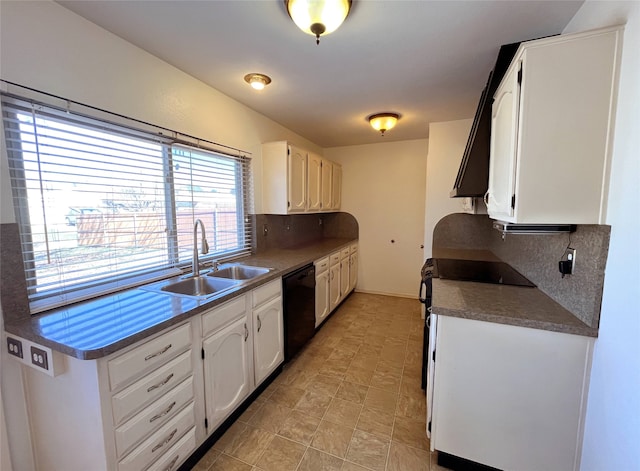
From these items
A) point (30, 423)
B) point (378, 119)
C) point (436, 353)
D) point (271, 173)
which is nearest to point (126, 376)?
point (30, 423)

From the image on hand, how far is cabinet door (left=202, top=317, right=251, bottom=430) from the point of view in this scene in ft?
5.21

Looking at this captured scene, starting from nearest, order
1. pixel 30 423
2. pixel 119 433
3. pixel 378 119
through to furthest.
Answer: pixel 119 433 < pixel 30 423 < pixel 378 119

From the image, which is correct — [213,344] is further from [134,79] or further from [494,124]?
[494,124]

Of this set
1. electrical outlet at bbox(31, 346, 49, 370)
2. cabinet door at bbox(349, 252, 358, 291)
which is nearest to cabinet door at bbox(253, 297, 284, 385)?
electrical outlet at bbox(31, 346, 49, 370)

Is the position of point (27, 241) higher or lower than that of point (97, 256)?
higher

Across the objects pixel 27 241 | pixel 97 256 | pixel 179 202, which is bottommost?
pixel 97 256

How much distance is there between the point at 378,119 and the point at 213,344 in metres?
2.55

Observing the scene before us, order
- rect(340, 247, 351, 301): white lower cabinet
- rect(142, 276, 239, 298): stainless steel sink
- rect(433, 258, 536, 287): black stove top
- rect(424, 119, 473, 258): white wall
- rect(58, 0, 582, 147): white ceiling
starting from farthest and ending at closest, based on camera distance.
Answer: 1. rect(340, 247, 351, 301): white lower cabinet
2. rect(424, 119, 473, 258): white wall
3. rect(433, 258, 536, 287): black stove top
4. rect(142, 276, 239, 298): stainless steel sink
5. rect(58, 0, 582, 147): white ceiling

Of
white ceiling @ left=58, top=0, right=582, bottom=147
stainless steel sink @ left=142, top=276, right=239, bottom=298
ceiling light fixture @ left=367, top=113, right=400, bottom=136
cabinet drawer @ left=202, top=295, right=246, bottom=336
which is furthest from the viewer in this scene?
ceiling light fixture @ left=367, top=113, right=400, bottom=136

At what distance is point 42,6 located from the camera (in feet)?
4.25

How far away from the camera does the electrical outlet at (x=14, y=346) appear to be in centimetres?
117

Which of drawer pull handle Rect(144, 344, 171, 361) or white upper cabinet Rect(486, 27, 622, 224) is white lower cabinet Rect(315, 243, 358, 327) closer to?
drawer pull handle Rect(144, 344, 171, 361)

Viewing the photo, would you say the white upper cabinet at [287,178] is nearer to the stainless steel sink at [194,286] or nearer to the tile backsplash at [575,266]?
the stainless steel sink at [194,286]

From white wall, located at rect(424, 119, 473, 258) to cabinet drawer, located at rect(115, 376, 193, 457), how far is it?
281 cm
